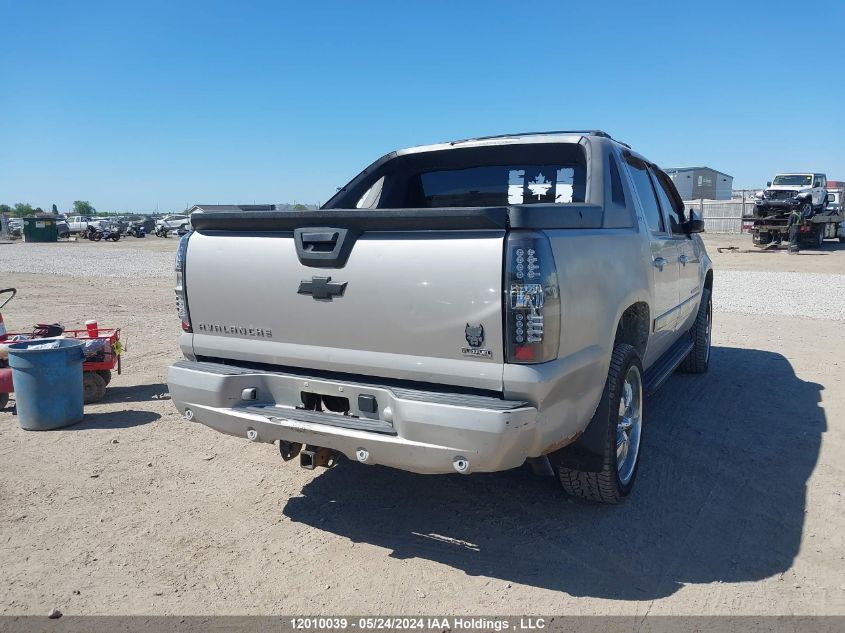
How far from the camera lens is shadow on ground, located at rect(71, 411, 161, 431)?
18.3 feet

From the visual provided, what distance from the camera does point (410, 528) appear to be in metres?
3.80

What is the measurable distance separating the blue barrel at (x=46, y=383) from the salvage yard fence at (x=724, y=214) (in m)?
41.7

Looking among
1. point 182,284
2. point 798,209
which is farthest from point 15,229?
point 182,284

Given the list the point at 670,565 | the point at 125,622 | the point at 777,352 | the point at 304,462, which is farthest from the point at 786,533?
the point at 777,352

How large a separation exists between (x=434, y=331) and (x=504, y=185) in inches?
80.9

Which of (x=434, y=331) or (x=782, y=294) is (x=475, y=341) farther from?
(x=782, y=294)

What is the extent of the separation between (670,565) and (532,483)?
1137 millimetres

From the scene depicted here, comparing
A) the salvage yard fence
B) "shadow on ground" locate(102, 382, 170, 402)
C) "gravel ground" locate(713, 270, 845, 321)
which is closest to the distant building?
the salvage yard fence

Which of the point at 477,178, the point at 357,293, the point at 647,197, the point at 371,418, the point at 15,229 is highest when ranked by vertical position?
the point at 477,178

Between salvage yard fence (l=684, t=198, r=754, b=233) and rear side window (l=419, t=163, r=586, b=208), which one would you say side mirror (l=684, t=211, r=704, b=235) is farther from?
salvage yard fence (l=684, t=198, r=754, b=233)

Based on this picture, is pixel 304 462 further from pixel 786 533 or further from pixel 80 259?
pixel 80 259

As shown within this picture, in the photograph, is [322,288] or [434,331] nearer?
[434,331]

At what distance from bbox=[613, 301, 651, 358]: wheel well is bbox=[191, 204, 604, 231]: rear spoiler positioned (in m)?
0.81

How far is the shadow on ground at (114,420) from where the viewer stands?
18.3 ft
